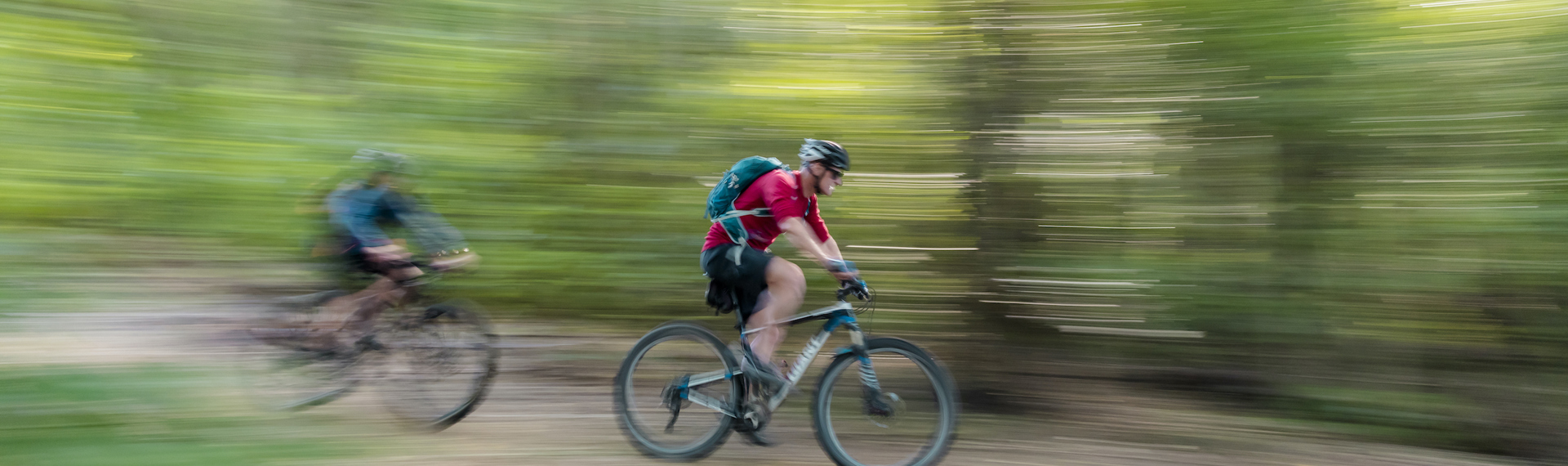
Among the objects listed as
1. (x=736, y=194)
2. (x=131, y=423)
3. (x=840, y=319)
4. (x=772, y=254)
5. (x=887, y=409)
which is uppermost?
(x=736, y=194)

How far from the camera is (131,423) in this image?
3.54 m

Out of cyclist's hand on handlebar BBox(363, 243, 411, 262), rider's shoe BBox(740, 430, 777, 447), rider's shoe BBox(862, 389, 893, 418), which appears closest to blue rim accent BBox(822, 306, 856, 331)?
rider's shoe BBox(862, 389, 893, 418)

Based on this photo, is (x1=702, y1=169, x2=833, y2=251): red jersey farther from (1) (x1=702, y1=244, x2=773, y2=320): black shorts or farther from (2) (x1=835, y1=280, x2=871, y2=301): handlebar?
(2) (x1=835, y1=280, x2=871, y2=301): handlebar

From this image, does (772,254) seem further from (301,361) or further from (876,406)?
(301,361)

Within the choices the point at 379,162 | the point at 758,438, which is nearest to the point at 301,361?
the point at 379,162

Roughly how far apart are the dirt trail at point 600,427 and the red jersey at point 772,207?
1105mm

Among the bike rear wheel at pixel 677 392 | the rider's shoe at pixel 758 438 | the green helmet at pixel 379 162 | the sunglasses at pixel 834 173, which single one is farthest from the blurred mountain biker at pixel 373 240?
the sunglasses at pixel 834 173

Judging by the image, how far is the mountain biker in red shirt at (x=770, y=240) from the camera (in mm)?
3961

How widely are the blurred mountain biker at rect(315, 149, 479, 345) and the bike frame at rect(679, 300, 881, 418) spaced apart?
1.57m

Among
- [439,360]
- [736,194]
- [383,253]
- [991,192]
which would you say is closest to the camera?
[736,194]

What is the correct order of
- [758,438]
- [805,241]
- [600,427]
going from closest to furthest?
[805,241]
[758,438]
[600,427]

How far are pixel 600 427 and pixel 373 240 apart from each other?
5.18 ft

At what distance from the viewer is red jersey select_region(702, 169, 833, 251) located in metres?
3.99

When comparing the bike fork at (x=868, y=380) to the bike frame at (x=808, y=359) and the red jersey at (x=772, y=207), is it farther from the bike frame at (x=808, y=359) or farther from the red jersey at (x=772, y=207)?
the red jersey at (x=772, y=207)
